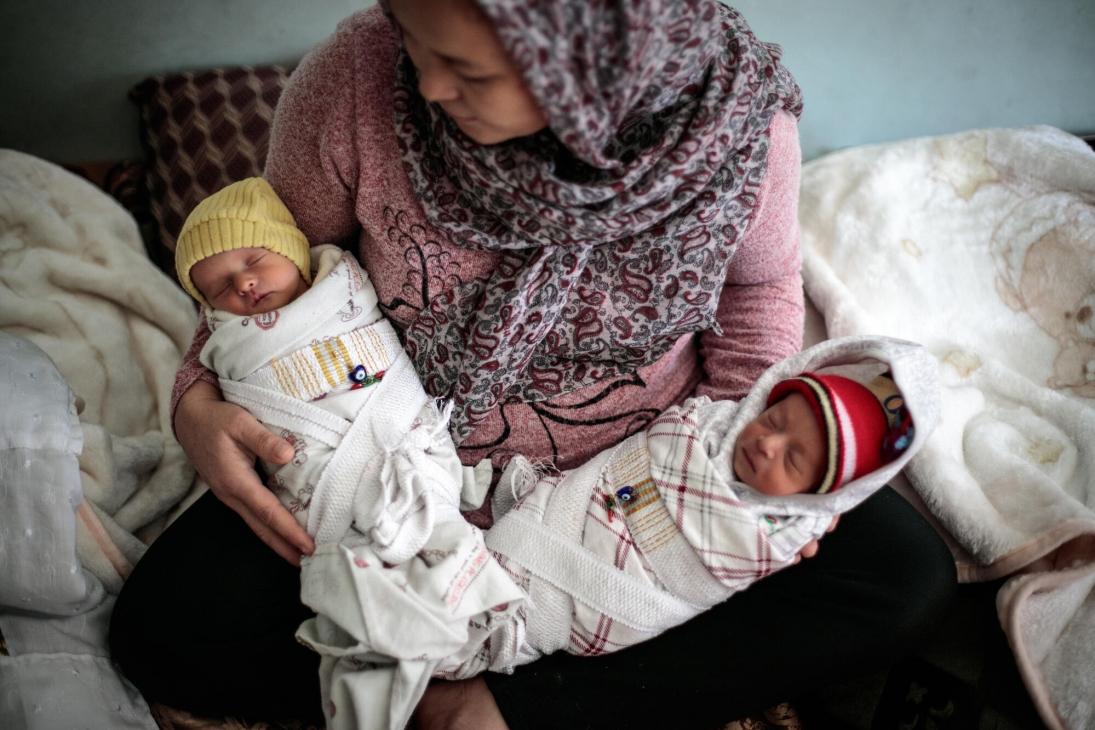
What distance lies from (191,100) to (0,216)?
0.41 metres

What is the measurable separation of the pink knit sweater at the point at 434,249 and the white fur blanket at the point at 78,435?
24cm

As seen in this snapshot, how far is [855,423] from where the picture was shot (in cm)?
86

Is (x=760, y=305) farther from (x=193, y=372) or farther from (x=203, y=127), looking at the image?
(x=203, y=127)

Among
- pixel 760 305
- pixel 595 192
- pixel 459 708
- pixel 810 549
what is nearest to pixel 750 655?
pixel 810 549

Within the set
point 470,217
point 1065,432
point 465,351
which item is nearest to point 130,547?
point 465,351

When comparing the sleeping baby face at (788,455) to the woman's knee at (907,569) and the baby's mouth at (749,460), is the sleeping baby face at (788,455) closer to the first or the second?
the baby's mouth at (749,460)

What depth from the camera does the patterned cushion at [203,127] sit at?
4.51 ft

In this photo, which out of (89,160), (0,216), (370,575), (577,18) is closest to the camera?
(577,18)

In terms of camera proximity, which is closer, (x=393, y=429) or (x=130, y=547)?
(x=393, y=429)

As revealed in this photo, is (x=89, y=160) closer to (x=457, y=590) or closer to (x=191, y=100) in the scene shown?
(x=191, y=100)

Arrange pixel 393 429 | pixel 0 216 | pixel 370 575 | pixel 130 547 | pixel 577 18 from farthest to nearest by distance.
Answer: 1. pixel 0 216
2. pixel 130 547
3. pixel 393 429
4. pixel 370 575
5. pixel 577 18

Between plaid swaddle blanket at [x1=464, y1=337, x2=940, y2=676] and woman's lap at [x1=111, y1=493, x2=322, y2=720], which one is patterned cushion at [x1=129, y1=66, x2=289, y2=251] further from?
plaid swaddle blanket at [x1=464, y1=337, x2=940, y2=676]

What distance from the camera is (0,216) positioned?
4.31 ft

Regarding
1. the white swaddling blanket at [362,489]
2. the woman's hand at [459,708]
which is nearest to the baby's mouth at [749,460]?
the white swaddling blanket at [362,489]
